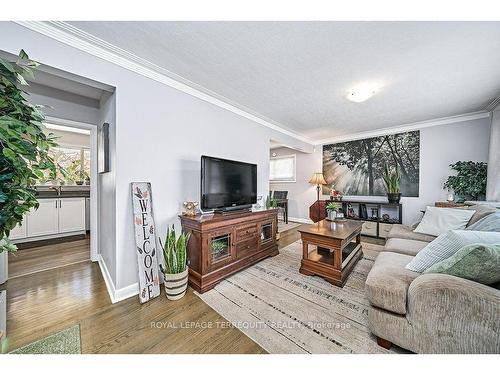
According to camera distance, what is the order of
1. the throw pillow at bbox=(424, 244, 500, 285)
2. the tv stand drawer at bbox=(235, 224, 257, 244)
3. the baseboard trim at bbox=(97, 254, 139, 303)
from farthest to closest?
the tv stand drawer at bbox=(235, 224, 257, 244), the baseboard trim at bbox=(97, 254, 139, 303), the throw pillow at bbox=(424, 244, 500, 285)

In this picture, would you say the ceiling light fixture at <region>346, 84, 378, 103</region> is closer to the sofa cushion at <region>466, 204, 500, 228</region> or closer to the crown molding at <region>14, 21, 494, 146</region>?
the crown molding at <region>14, 21, 494, 146</region>

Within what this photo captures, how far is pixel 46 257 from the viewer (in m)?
2.80

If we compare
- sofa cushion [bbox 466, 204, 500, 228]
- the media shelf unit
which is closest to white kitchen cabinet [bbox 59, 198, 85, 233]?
the media shelf unit

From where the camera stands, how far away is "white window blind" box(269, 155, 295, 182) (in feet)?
19.5

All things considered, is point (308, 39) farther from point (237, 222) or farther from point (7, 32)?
point (7, 32)

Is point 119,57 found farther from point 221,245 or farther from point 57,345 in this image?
point 57,345

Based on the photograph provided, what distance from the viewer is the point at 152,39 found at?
1646mm

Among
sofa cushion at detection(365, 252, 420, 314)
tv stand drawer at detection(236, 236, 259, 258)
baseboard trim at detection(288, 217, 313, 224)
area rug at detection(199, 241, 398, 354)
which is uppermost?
sofa cushion at detection(365, 252, 420, 314)

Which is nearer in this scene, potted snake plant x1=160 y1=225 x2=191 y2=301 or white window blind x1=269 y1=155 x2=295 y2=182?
potted snake plant x1=160 y1=225 x2=191 y2=301

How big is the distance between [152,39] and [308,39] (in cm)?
138

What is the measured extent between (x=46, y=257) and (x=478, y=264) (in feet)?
15.6

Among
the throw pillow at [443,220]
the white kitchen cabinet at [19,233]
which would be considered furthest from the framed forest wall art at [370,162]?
the white kitchen cabinet at [19,233]

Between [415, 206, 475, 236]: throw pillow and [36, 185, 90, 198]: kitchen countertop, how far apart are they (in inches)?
241

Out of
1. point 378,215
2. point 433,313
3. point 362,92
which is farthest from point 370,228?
point 433,313
